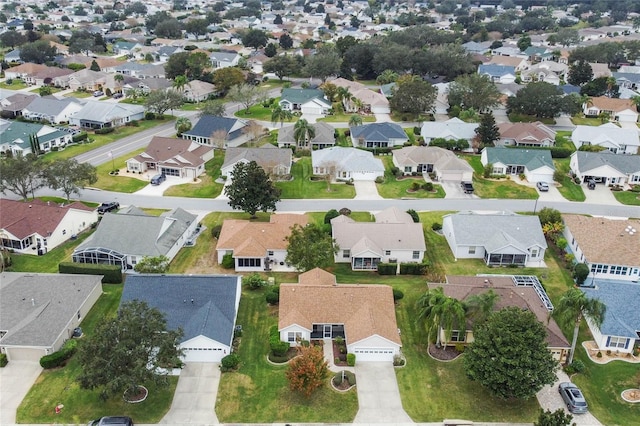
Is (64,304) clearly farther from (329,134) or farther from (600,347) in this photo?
(329,134)

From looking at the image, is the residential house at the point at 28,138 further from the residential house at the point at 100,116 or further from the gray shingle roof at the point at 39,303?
the gray shingle roof at the point at 39,303

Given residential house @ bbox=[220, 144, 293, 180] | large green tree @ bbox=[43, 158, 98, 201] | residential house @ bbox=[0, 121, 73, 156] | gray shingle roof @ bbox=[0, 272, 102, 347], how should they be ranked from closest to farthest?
gray shingle roof @ bbox=[0, 272, 102, 347] < large green tree @ bbox=[43, 158, 98, 201] < residential house @ bbox=[220, 144, 293, 180] < residential house @ bbox=[0, 121, 73, 156]

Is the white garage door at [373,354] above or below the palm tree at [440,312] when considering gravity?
below

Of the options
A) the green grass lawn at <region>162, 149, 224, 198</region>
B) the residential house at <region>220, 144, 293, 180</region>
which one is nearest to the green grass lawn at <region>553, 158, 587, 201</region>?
the residential house at <region>220, 144, 293, 180</region>

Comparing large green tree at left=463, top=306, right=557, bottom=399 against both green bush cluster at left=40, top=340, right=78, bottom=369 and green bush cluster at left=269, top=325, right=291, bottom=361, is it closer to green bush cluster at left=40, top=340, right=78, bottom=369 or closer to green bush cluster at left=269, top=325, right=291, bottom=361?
green bush cluster at left=269, top=325, right=291, bottom=361

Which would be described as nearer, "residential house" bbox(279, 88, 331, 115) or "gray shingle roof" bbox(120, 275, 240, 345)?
"gray shingle roof" bbox(120, 275, 240, 345)

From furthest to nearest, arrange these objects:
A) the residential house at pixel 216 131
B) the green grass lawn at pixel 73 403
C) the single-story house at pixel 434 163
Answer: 1. the residential house at pixel 216 131
2. the single-story house at pixel 434 163
3. the green grass lawn at pixel 73 403

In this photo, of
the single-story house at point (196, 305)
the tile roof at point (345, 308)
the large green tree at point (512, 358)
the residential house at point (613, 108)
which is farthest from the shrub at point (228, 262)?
the residential house at point (613, 108)
